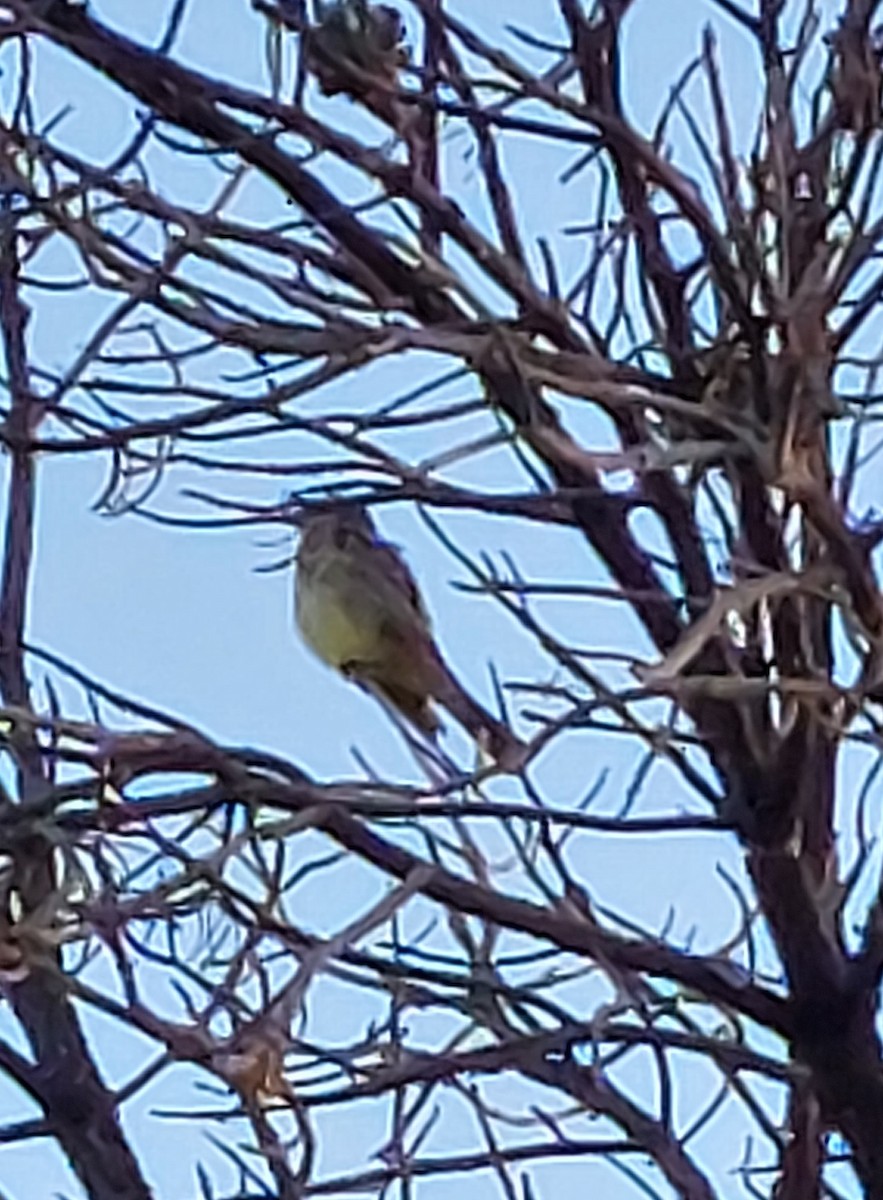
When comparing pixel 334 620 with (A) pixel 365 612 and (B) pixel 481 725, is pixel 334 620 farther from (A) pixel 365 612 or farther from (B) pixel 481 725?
(B) pixel 481 725

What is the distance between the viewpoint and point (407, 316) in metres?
2.62

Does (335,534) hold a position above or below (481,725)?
above

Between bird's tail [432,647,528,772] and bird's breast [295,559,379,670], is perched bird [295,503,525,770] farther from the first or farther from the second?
bird's tail [432,647,528,772]

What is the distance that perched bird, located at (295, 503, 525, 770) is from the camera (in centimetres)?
438

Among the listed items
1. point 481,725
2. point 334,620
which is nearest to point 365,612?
point 334,620

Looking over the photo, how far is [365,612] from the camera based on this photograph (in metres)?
4.67

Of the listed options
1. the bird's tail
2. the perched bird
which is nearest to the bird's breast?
the perched bird

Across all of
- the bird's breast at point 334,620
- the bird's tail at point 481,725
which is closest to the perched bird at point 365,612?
the bird's breast at point 334,620

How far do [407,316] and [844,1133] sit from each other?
0.83 m

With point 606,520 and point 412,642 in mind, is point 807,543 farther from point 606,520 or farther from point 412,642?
point 412,642

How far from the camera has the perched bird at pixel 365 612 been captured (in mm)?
4379

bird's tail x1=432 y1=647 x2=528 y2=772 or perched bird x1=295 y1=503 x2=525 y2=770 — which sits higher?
perched bird x1=295 y1=503 x2=525 y2=770

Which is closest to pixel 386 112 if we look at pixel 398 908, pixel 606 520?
pixel 606 520

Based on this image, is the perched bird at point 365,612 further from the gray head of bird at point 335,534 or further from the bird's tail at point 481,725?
the bird's tail at point 481,725
